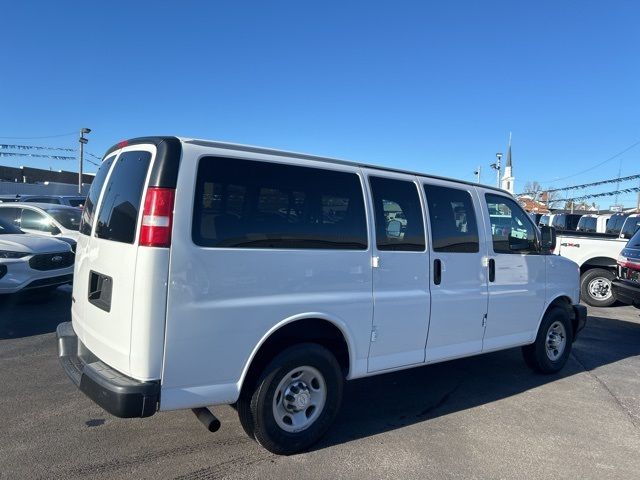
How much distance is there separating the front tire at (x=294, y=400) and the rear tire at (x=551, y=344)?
298cm

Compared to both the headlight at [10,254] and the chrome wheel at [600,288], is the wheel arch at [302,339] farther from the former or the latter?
the chrome wheel at [600,288]

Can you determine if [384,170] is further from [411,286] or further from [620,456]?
[620,456]

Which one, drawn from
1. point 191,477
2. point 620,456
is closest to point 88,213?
point 191,477

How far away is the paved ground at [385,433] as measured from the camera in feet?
11.4

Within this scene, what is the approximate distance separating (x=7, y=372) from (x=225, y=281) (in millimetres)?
3362

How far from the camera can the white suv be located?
7613 millimetres

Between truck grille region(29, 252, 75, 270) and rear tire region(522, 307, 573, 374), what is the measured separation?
710 cm

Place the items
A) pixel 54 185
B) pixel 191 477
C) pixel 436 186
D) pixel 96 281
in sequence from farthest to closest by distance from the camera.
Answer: pixel 54 185 < pixel 436 186 < pixel 96 281 < pixel 191 477

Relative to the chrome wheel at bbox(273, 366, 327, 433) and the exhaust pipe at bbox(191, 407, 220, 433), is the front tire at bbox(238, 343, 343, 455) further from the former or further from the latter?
the exhaust pipe at bbox(191, 407, 220, 433)

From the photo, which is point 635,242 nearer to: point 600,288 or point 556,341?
point 600,288

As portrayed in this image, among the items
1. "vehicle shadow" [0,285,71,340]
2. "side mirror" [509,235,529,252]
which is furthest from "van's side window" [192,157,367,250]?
"vehicle shadow" [0,285,71,340]

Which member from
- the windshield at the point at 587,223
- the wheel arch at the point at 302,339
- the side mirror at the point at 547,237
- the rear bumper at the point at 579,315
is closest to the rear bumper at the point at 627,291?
the rear bumper at the point at 579,315

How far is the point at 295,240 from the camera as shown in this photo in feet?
11.6

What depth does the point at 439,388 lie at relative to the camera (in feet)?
17.4
